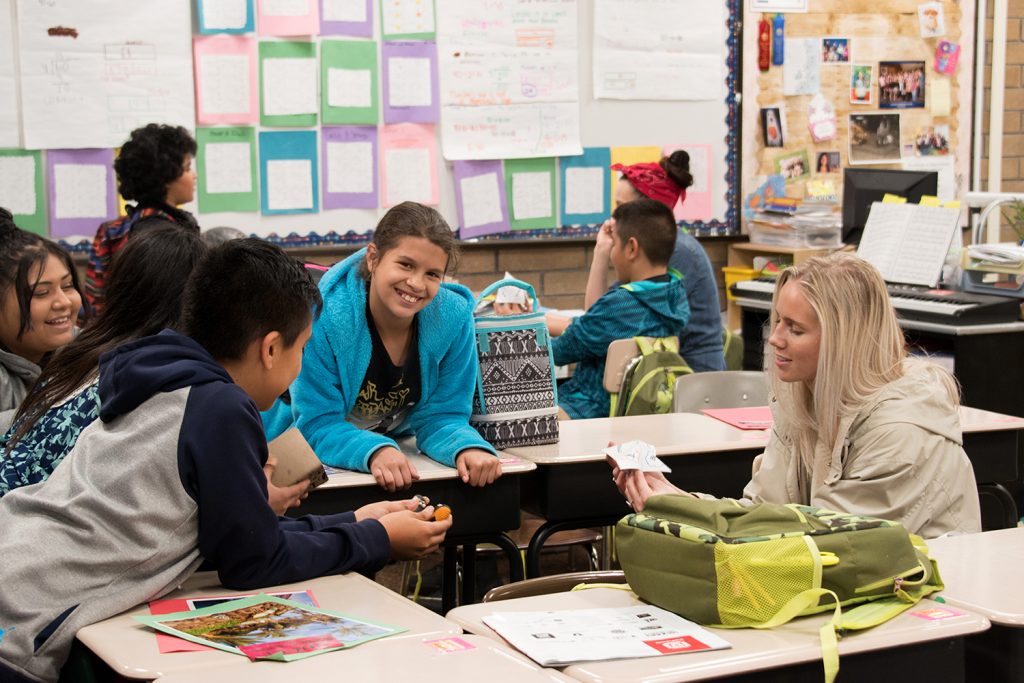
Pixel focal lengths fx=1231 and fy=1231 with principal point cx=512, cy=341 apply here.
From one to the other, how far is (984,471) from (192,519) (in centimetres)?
214

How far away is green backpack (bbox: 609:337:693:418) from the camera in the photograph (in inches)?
147

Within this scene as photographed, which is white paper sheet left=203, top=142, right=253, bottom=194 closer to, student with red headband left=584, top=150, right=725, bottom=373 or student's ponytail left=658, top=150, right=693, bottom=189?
student with red headband left=584, top=150, right=725, bottom=373

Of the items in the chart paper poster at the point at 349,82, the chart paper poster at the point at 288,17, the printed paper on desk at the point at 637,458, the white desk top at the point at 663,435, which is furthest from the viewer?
the chart paper poster at the point at 349,82

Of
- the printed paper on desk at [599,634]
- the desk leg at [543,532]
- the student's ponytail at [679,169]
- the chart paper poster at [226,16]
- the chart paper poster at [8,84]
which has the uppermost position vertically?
the chart paper poster at [226,16]

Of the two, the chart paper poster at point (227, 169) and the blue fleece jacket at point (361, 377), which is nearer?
the blue fleece jacket at point (361, 377)

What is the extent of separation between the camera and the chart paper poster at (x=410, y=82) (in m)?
5.27

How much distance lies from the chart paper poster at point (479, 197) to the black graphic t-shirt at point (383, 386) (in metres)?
2.55

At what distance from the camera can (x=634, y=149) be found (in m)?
5.76

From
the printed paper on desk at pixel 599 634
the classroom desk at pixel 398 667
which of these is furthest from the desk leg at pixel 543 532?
the classroom desk at pixel 398 667

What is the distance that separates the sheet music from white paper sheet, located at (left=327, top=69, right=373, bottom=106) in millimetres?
2167

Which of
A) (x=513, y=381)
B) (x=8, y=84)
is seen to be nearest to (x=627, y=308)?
(x=513, y=381)

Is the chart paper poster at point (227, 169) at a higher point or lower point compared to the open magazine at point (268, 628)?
higher

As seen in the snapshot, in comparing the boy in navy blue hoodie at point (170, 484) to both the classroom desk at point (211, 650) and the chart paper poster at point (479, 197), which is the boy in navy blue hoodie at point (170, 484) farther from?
the chart paper poster at point (479, 197)

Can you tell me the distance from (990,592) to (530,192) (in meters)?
3.88
